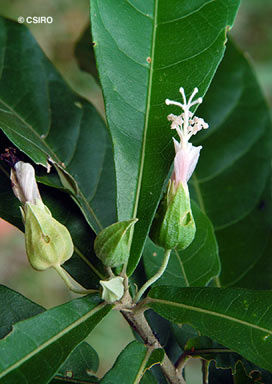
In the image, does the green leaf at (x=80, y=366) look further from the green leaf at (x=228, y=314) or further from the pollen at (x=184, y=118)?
the pollen at (x=184, y=118)

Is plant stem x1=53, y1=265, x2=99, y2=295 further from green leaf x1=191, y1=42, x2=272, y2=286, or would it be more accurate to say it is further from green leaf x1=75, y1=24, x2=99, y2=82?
green leaf x1=75, y1=24, x2=99, y2=82

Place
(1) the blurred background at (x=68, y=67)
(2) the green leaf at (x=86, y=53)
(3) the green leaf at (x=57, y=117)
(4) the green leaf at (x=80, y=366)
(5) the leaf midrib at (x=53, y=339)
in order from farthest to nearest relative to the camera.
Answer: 1. (1) the blurred background at (x=68, y=67)
2. (2) the green leaf at (x=86, y=53)
3. (3) the green leaf at (x=57, y=117)
4. (4) the green leaf at (x=80, y=366)
5. (5) the leaf midrib at (x=53, y=339)

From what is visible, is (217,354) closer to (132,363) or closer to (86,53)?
(132,363)

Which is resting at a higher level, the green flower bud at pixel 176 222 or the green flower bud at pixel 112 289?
the green flower bud at pixel 176 222

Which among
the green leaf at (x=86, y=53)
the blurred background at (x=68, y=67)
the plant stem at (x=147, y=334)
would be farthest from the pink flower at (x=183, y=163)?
the blurred background at (x=68, y=67)

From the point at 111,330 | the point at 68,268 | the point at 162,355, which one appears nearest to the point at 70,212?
the point at 68,268

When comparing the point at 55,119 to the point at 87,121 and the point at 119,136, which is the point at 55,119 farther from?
the point at 119,136
